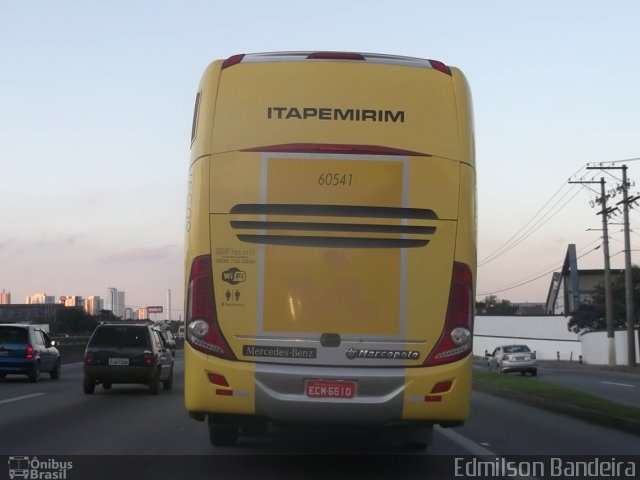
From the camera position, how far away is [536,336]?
94.9 metres

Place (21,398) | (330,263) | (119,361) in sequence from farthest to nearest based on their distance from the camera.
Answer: (119,361) < (21,398) < (330,263)

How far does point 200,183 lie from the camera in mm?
9430

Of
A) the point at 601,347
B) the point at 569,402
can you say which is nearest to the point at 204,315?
the point at 569,402

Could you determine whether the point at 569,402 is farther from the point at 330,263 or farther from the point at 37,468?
the point at 37,468

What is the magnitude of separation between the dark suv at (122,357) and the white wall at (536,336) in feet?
207

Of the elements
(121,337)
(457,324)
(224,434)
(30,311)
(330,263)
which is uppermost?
(30,311)

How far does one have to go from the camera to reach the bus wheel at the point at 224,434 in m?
11.7

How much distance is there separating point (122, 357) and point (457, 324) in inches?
586

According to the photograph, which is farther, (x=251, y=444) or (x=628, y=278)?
(x=628, y=278)

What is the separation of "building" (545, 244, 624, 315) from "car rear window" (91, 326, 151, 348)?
79006 millimetres

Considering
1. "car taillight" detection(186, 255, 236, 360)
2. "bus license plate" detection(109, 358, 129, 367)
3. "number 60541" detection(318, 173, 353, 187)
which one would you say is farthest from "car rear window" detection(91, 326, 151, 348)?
"number 60541" detection(318, 173, 353, 187)

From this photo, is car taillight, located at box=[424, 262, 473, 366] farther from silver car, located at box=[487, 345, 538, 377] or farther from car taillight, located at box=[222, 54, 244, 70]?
silver car, located at box=[487, 345, 538, 377]

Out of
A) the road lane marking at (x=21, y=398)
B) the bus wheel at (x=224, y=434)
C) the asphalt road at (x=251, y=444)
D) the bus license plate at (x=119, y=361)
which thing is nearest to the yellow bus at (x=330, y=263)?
the asphalt road at (x=251, y=444)

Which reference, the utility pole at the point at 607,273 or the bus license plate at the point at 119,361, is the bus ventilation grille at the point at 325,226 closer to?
the bus license plate at the point at 119,361
